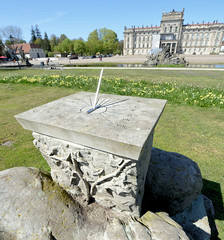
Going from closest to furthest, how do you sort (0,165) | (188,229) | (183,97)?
(188,229)
(0,165)
(183,97)

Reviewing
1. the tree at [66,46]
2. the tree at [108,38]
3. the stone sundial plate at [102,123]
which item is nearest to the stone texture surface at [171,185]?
the stone sundial plate at [102,123]

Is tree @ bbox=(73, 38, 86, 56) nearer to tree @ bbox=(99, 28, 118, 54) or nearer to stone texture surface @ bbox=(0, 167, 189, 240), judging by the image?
tree @ bbox=(99, 28, 118, 54)

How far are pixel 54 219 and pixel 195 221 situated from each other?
7.10 ft

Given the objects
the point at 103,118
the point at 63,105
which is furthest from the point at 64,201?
the point at 63,105

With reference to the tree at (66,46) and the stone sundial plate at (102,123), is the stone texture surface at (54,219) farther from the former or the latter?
the tree at (66,46)

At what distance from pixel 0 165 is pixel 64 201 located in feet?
9.81

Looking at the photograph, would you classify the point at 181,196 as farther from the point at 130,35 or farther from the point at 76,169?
the point at 130,35

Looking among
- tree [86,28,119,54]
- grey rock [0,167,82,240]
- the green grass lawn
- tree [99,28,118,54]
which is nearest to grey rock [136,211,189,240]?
grey rock [0,167,82,240]

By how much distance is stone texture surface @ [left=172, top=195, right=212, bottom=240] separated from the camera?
225 centimetres

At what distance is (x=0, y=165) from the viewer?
3.79 m

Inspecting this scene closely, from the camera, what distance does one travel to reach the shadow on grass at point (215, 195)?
2.90m

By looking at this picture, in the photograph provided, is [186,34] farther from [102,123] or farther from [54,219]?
[54,219]

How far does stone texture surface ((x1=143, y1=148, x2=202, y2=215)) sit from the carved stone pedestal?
0.66 m

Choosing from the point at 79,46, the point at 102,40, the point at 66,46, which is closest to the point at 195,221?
the point at 79,46
